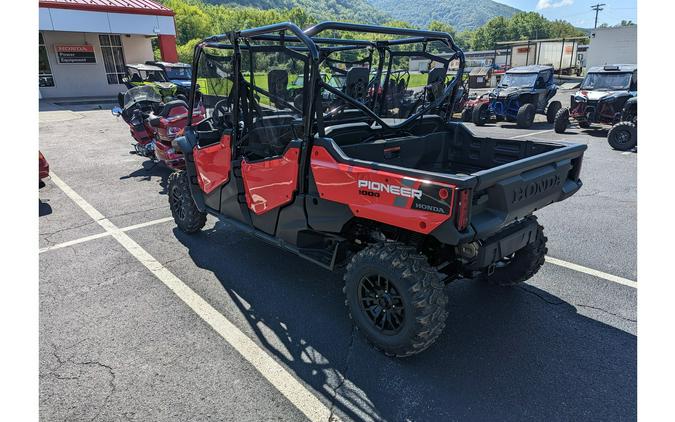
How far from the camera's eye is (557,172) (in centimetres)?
317

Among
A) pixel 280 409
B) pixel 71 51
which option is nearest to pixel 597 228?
pixel 280 409

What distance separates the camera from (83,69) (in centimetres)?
2475

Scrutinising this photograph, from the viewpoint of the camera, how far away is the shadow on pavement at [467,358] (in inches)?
103

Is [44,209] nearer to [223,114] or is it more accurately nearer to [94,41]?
[223,114]

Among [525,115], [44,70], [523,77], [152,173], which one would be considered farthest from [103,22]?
[525,115]

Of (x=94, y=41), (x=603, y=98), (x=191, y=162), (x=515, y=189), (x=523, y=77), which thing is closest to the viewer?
(x=515, y=189)

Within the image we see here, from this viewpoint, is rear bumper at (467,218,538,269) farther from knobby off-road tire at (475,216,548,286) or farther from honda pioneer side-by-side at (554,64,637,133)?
honda pioneer side-by-side at (554,64,637,133)

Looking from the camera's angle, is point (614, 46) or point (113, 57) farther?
point (614, 46)

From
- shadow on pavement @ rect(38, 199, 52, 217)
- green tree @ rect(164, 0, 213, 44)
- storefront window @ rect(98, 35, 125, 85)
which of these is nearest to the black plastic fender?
shadow on pavement @ rect(38, 199, 52, 217)

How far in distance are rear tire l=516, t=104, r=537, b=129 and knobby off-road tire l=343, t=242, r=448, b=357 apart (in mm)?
12804

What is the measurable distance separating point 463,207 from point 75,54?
2832 cm

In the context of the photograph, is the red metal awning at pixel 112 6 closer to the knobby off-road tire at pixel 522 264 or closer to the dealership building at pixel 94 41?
the dealership building at pixel 94 41

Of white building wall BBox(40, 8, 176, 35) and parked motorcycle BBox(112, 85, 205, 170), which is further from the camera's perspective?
white building wall BBox(40, 8, 176, 35)

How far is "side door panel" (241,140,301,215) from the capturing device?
3.50m
